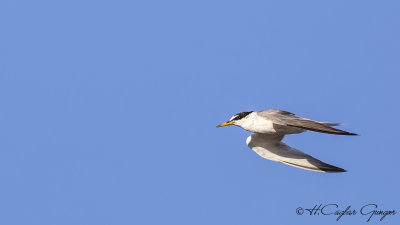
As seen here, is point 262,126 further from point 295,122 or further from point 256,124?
point 295,122

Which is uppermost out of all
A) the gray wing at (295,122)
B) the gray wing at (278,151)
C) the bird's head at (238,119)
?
the bird's head at (238,119)

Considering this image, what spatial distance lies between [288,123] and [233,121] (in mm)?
2398

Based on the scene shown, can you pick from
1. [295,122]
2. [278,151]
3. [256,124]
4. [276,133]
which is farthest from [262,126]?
[278,151]

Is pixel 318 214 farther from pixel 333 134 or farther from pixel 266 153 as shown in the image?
pixel 333 134

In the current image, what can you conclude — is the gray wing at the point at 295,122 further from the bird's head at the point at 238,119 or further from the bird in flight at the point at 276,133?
the bird's head at the point at 238,119

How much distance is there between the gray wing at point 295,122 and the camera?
1274 centimetres

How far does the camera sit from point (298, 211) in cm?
1688

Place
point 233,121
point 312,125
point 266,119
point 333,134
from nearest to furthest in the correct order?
point 333,134, point 312,125, point 266,119, point 233,121

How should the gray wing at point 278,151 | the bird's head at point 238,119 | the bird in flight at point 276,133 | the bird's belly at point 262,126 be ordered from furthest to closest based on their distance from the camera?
the gray wing at point 278,151, the bird's head at point 238,119, the bird's belly at point 262,126, the bird in flight at point 276,133

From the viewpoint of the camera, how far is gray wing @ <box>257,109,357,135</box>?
12.7 metres

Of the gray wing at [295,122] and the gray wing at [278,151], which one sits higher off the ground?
the gray wing at [295,122]

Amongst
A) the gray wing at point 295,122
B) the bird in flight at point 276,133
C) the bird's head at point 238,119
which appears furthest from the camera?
the bird's head at point 238,119

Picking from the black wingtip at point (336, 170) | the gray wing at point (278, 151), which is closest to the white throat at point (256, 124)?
the gray wing at point (278, 151)

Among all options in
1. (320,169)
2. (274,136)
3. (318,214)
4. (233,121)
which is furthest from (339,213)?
(233,121)
